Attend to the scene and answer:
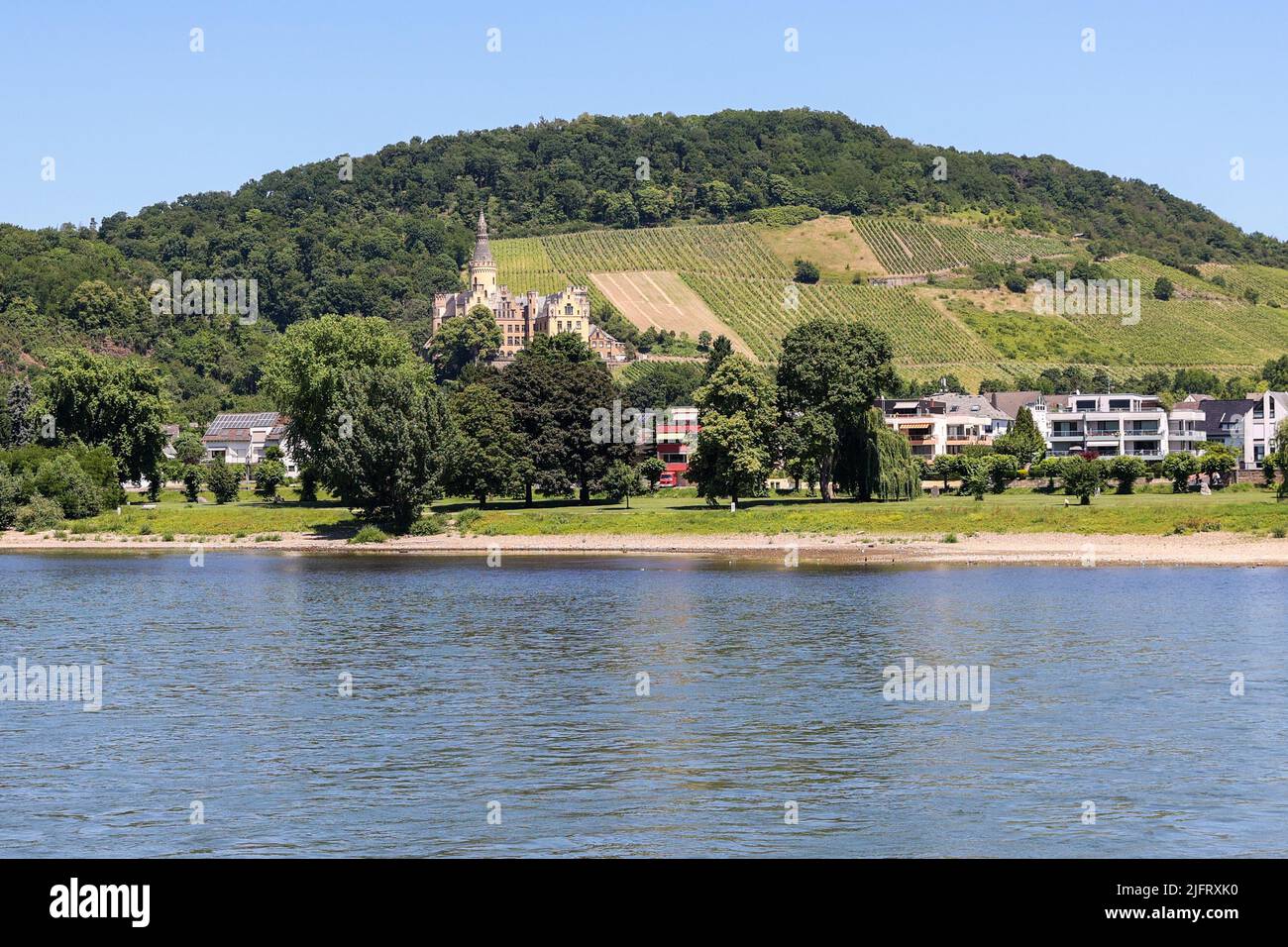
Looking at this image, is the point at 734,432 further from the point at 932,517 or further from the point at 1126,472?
the point at 1126,472

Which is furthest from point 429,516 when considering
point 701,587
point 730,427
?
point 701,587

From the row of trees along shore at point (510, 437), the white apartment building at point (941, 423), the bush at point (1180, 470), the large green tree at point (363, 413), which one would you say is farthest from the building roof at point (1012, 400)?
the large green tree at point (363, 413)

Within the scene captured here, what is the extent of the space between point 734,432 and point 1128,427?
215ft

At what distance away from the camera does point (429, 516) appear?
103 meters

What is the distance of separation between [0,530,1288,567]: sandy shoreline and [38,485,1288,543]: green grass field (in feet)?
3.35

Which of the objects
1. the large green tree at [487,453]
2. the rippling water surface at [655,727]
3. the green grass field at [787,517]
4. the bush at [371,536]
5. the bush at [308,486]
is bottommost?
the rippling water surface at [655,727]

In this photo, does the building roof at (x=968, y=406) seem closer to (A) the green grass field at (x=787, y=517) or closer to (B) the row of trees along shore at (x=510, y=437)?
(B) the row of trees along shore at (x=510, y=437)

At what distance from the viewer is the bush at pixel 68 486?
4328 inches

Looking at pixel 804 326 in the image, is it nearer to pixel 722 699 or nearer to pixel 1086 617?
pixel 1086 617

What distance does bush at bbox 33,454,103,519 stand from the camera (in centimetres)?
10994

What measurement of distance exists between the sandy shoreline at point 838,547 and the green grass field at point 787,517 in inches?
40.2

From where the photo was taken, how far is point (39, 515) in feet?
355
